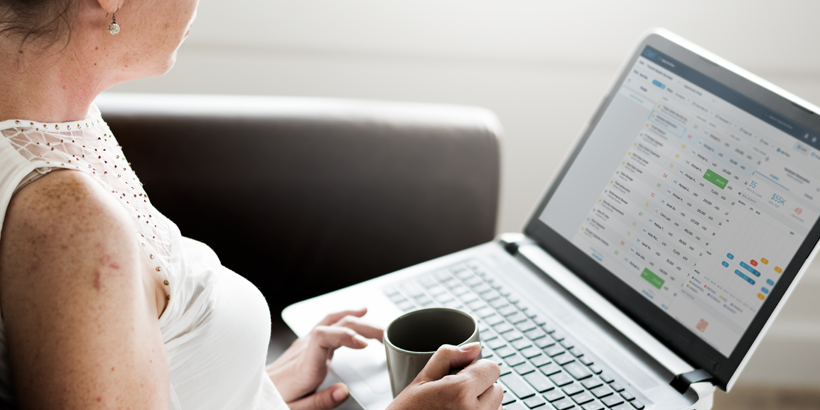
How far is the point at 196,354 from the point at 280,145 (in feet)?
1.94

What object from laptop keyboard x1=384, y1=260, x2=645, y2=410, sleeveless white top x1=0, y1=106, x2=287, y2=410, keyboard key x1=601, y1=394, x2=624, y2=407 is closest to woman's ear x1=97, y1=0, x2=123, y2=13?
sleeveless white top x1=0, y1=106, x2=287, y2=410

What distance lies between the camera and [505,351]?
749mm

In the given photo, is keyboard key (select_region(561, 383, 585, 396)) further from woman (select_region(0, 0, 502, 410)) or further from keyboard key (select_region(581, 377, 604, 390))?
woman (select_region(0, 0, 502, 410))

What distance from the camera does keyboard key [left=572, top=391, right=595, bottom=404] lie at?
676mm

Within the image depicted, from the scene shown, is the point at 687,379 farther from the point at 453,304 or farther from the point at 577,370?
the point at 453,304

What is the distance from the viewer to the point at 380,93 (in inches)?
68.6

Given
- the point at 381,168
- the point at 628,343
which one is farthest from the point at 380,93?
the point at 628,343

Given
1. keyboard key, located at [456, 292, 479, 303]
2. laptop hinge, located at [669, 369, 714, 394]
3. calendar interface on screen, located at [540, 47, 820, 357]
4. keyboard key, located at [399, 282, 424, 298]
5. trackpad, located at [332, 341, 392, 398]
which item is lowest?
trackpad, located at [332, 341, 392, 398]

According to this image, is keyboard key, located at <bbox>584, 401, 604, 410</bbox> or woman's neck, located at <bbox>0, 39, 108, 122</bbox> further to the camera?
keyboard key, located at <bbox>584, 401, 604, 410</bbox>

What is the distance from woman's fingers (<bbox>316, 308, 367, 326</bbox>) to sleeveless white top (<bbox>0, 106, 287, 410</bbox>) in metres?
0.13

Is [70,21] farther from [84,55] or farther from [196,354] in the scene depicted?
[196,354]

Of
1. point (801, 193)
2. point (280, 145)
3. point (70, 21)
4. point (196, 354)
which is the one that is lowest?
point (196, 354)

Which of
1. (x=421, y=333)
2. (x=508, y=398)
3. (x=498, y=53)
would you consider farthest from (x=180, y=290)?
(x=498, y=53)

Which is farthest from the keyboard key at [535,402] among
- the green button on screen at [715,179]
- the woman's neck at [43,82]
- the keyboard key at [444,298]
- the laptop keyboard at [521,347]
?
the woman's neck at [43,82]
